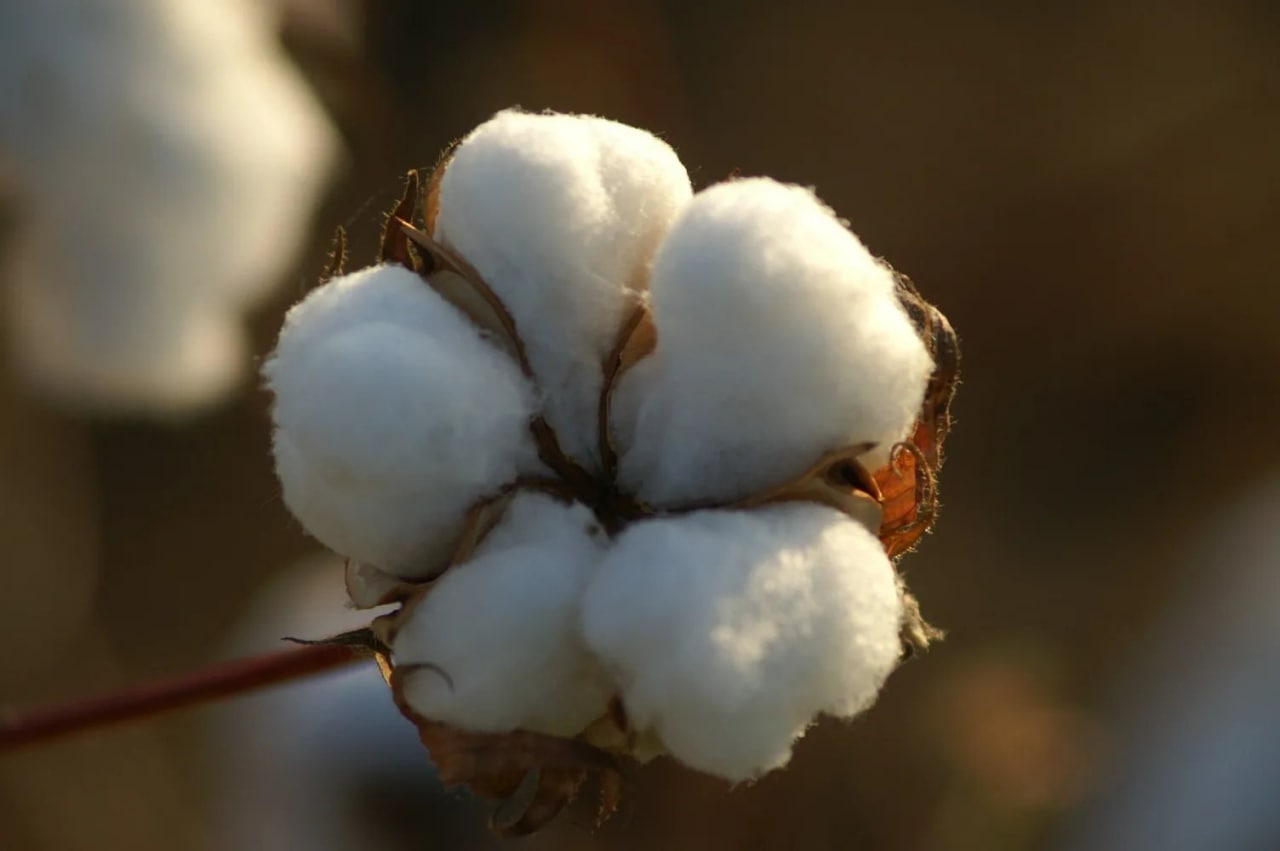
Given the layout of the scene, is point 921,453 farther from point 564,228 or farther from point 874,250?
point 874,250

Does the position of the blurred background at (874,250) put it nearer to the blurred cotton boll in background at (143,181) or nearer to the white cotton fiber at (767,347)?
the blurred cotton boll in background at (143,181)

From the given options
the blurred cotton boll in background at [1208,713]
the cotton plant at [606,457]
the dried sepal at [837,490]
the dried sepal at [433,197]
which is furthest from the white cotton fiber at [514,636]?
the blurred cotton boll in background at [1208,713]

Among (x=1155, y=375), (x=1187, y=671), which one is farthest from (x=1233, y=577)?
(x=1155, y=375)

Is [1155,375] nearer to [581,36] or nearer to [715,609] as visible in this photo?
[581,36]

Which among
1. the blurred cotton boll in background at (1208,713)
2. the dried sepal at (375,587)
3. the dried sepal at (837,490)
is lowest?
the blurred cotton boll in background at (1208,713)

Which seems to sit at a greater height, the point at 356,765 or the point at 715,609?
the point at 715,609

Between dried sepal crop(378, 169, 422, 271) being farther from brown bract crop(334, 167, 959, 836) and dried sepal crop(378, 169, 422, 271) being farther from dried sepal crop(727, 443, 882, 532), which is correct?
dried sepal crop(727, 443, 882, 532)
